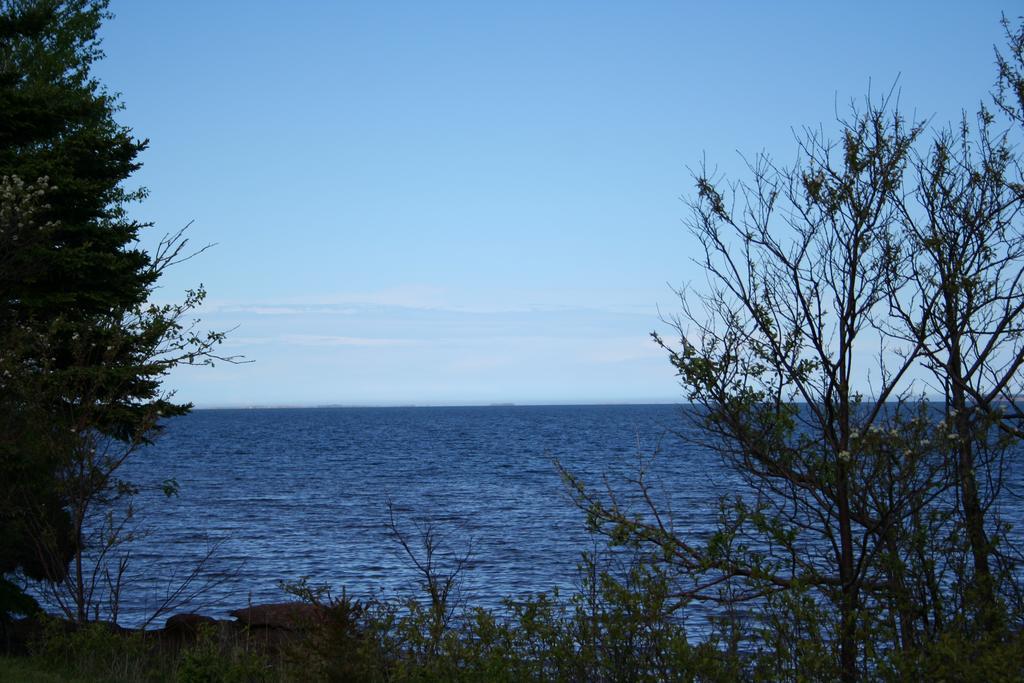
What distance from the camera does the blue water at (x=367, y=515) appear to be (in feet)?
79.8

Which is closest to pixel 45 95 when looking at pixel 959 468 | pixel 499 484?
pixel 959 468

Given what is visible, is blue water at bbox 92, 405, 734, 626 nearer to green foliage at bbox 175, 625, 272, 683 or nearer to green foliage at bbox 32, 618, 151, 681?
green foliage at bbox 32, 618, 151, 681

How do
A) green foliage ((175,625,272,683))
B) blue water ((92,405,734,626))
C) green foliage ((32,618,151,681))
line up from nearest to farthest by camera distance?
1. green foliage ((175,625,272,683))
2. green foliage ((32,618,151,681))
3. blue water ((92,405,734,626))

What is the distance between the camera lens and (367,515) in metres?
39.5

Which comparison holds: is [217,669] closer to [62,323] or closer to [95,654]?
[95,654]

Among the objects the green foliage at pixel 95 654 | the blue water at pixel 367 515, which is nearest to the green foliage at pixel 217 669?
the green foliage at pixel 95 654

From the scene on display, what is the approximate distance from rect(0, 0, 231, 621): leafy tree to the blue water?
120cm

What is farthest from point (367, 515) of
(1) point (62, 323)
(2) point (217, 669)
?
(2) point (217, 669)

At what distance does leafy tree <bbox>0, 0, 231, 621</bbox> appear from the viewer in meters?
12.1

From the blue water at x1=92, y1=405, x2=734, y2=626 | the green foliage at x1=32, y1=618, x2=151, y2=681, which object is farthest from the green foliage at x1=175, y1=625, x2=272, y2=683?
the blue water at x1=92, y1=405, x2=734, y2=626

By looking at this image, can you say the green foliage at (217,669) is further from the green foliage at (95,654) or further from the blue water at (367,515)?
the blue water at (367,515)

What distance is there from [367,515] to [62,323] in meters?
26.6

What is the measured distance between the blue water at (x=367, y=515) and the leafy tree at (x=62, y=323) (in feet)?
3.93

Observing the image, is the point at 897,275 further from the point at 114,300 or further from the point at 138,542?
the point at 138,542
